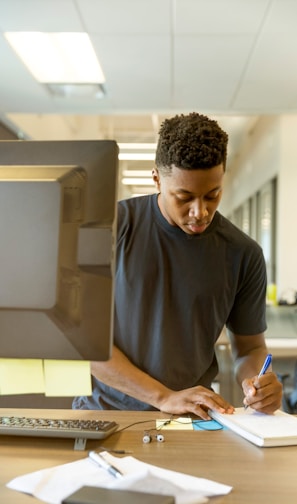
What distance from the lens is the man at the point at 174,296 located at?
1.22 metres

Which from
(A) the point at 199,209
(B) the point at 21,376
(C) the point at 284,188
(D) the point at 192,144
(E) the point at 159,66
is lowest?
(B) the point at 21,376

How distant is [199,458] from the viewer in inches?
35.4

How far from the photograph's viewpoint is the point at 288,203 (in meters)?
5.31

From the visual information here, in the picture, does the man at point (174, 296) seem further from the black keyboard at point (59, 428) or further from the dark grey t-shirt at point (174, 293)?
the black keyboard at point (59, 428)

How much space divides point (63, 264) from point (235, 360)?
2.66 feet

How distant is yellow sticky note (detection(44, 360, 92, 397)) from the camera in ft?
3.03

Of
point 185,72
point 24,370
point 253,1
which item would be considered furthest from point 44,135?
point 24,370

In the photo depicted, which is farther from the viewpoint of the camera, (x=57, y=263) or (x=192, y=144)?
(x=192, y=144)

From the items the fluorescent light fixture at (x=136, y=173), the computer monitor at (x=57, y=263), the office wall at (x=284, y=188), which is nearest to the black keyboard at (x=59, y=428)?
the computer monitor at (x=57, y=263)

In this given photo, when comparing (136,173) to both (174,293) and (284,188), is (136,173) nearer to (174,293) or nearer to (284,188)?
(284,188)

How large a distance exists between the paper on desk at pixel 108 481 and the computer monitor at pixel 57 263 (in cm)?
17

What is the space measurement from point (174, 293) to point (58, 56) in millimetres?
2657

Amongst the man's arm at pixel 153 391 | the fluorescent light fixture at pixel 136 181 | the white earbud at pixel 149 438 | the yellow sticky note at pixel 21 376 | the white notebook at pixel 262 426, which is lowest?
the white earbud at pixel 149 438

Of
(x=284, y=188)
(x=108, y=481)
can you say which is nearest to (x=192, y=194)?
(x=108, y=481)
